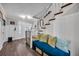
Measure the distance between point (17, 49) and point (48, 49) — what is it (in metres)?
0.63

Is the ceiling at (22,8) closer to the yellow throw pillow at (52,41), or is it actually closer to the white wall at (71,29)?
the white wall at (71,29)

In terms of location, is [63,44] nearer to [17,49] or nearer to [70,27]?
[70,27]

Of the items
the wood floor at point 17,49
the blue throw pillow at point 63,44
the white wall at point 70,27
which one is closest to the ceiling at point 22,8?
the white wall at point 70,27

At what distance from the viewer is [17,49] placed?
8.39ft

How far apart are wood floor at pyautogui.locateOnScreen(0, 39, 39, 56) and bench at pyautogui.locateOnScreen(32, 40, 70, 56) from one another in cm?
15

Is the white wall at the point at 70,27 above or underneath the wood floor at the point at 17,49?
above

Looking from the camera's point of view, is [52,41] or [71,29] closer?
[71,29]

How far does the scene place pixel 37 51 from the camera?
2574 mm

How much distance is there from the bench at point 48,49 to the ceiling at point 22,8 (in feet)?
2.09

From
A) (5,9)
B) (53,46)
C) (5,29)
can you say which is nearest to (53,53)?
(53,46)

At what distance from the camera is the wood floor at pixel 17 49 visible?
252cm

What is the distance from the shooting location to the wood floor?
2.52 m

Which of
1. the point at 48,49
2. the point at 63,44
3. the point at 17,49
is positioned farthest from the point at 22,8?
the point at 63,44

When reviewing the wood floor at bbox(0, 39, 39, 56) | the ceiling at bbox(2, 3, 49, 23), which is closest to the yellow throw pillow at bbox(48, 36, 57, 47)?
the wood floor at bbox(0, 39, 39, 56)
